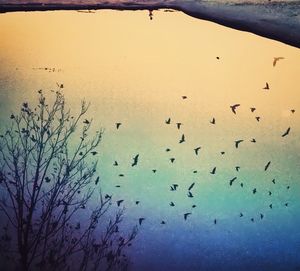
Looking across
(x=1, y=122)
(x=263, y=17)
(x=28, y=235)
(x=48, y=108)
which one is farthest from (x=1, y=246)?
(x=263, y=17)

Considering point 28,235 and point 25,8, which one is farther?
point 28,235

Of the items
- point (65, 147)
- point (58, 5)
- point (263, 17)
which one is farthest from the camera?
point (65, 147)

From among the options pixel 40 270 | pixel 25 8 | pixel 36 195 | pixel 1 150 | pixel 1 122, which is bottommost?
pixel 40 270

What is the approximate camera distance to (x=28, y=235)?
312 centimetres

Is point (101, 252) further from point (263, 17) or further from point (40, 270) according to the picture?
point (263, 17)

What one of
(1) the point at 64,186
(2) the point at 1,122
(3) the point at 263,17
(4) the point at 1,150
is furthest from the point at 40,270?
(3) the point at 263,17

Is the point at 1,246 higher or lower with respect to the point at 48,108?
lower

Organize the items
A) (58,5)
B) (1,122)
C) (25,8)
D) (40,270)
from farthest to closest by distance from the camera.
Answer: (40,270)
(1,122)
(25,8)
(58,5)

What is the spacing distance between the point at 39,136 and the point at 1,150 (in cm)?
34

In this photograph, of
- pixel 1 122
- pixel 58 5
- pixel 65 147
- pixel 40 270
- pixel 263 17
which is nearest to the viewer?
pixel 263 17

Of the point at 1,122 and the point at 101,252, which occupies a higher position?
the point at 1,122

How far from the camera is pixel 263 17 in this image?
1191 millimetres

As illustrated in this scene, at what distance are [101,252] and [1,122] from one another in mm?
1562

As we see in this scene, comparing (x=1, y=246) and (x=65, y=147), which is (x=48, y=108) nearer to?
(x=65, y=147)
